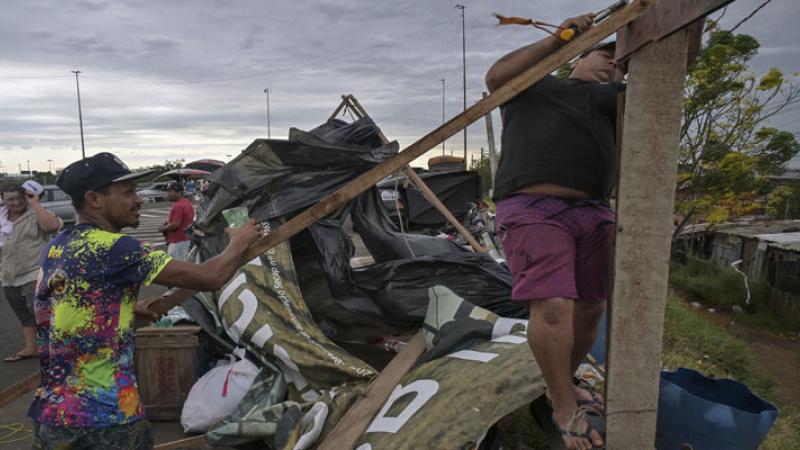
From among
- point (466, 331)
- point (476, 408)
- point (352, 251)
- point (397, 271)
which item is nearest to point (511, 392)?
point (476, 408)

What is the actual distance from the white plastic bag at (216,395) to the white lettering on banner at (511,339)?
1544 millimetres

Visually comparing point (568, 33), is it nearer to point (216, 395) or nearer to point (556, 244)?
point (556, 244)

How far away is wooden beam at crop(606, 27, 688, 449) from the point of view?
1627 mm

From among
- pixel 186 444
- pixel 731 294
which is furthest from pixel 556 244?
pixel 731 294

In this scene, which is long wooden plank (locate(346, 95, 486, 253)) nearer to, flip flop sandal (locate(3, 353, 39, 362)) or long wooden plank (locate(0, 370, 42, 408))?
long wooden plank (locate(0, 370, 42, 408))

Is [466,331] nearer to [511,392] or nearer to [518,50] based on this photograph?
[511,392]

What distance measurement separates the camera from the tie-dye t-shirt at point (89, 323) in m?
1.85

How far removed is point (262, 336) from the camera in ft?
10.5

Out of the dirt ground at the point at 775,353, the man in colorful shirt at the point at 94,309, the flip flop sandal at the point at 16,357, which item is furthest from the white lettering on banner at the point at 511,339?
the dirt ground at the point at 775,353

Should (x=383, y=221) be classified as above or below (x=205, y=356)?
above

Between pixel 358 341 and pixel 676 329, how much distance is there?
15.1ft

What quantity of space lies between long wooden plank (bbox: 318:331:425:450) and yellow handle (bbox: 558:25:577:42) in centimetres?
193

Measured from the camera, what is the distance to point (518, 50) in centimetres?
188

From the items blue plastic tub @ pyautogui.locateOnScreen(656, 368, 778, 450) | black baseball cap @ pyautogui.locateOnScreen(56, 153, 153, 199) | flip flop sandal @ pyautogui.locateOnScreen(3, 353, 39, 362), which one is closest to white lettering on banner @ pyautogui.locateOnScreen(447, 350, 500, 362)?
blue plastic tub @ pyautogui.locateOnScreen(656, 368, 778, 450)
